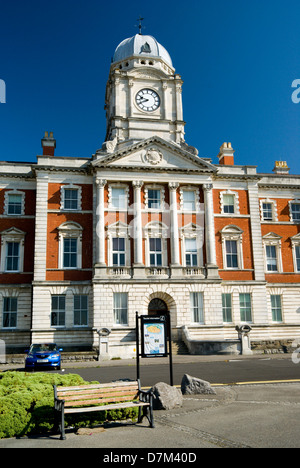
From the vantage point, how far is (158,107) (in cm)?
4147

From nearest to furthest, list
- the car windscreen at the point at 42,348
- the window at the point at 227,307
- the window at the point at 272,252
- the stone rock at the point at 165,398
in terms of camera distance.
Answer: the stone rock at the point at 165,398 → the car windscreen at the point at 42,348 → the window at the point at 227,307 → the window at the point at 272,252

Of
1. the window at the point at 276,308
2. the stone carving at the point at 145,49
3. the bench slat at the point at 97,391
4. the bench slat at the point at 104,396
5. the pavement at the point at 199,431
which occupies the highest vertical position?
the stone carving at the point at 145,49

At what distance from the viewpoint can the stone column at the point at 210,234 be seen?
35.3m

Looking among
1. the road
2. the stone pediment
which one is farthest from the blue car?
the stone pediment

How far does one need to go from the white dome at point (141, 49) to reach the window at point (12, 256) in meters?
21.3

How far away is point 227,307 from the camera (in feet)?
120

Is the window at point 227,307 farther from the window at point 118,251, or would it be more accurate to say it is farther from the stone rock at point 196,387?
the stone rock at point 196,387

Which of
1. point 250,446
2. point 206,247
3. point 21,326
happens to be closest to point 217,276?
point 206,247

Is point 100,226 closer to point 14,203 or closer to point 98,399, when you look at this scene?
point 14,203

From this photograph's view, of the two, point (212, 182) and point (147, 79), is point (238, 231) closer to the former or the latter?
point (212, 182)

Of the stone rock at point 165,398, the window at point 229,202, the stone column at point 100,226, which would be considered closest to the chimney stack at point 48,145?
the stone column at point 100,226

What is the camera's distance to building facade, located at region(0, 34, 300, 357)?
33.8 metres

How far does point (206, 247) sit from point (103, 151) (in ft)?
38.3

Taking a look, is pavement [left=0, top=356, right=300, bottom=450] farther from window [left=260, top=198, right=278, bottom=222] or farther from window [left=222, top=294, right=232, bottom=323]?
window [left=260, top=198, right=278, bottom=222]
